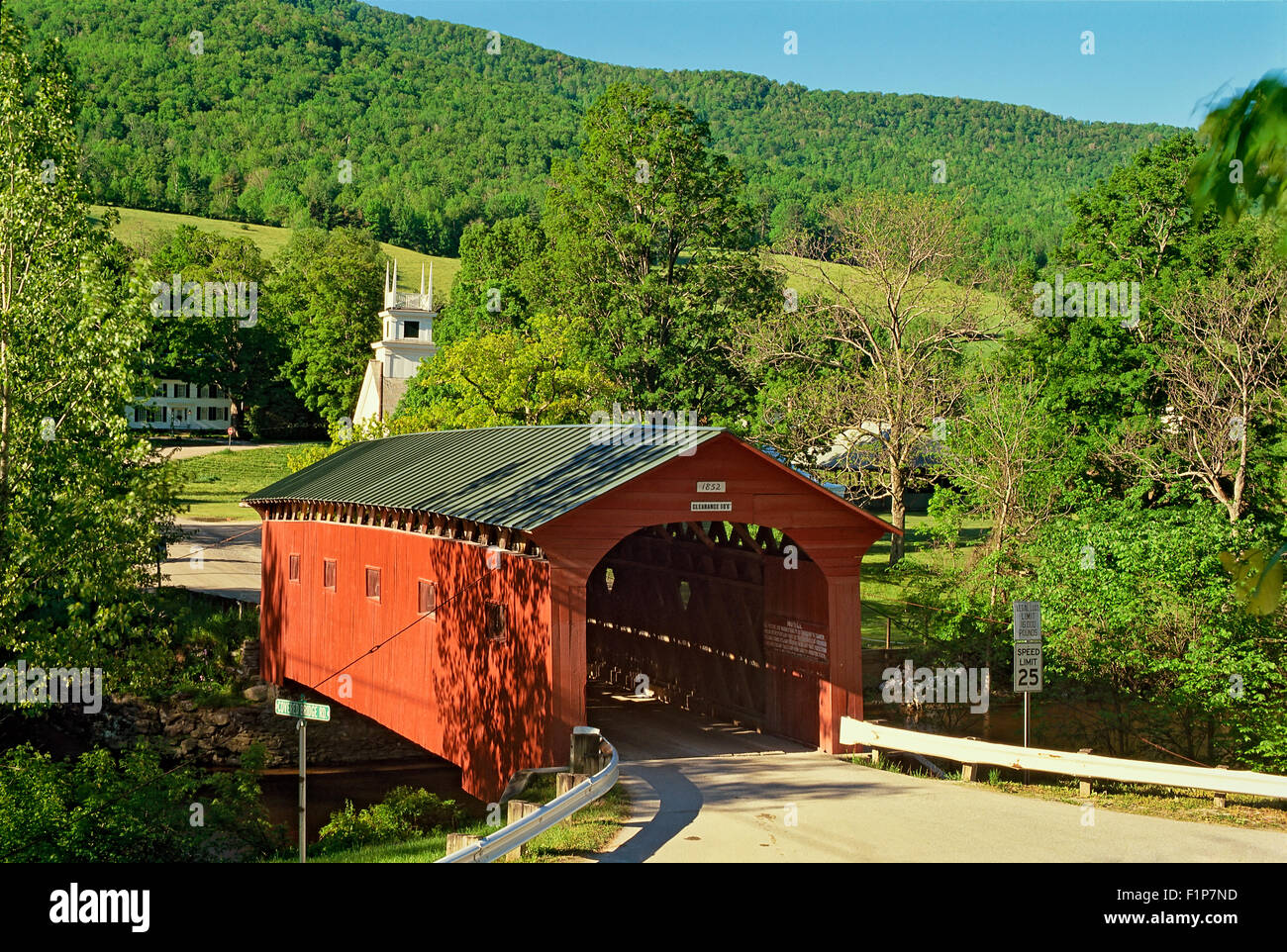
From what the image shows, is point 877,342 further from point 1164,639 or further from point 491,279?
point 491,279

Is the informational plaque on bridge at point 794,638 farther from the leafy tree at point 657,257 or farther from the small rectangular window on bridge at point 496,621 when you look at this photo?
the leafy tree at point 657,257

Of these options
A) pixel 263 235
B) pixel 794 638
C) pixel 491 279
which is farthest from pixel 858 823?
pixel 263 235

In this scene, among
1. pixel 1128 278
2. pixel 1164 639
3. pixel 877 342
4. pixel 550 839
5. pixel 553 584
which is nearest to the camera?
pixel 550 839

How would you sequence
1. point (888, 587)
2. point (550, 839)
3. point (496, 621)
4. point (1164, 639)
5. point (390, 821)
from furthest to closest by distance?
point (888, 587), point (1164, 639), point (390, 821), point (496, 621), point (550, 839)

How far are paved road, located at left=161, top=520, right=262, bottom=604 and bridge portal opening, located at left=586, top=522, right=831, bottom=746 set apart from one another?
11838 mm

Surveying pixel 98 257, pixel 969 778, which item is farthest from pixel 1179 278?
pixel 98 257

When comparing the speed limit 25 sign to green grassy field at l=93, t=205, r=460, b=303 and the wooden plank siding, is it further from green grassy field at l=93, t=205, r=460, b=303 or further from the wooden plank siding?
green grassy field at l=93, t=205, r=460, b=303

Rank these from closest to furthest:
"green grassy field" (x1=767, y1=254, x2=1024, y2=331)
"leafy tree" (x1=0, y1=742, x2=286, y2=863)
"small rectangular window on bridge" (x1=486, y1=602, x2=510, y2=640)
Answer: "leafy tree" (x1=0, y1=742, x2=286, y2=863), "small rectangular window on bridge" (x1=486, y1=602, x2=510, y2=640), "green grassy field" (x1=767, y1=254, x2=1024, y2=331)

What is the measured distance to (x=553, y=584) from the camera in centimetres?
1503

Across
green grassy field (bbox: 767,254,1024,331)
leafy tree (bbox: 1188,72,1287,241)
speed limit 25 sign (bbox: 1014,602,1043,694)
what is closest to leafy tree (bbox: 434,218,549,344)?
green grassy field (bbox: 767,254,1024,331)

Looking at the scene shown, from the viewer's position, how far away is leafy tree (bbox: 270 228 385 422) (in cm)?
7800

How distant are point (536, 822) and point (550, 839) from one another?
53 centimetres

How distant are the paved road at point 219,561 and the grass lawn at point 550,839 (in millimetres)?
17649

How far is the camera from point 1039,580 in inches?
819
